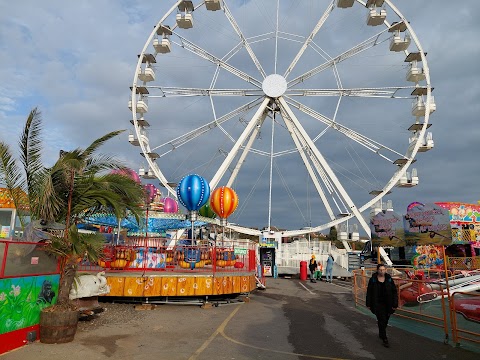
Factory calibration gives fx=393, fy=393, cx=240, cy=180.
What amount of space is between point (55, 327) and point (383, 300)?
606 cm

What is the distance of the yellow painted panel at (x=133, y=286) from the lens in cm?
Result: 1095

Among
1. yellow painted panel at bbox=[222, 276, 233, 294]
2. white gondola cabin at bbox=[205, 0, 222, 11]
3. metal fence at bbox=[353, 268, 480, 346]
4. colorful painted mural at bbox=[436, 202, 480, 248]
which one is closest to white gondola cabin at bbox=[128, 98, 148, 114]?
white gondola cabin at bbox=[205, 0, 222, 11]

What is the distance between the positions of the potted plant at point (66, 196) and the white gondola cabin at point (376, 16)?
63.4ft

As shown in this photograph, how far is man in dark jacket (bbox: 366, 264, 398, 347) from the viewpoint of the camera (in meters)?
7.42

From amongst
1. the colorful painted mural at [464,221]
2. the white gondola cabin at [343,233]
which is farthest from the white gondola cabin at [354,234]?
the colorful painted mural at [464,221]

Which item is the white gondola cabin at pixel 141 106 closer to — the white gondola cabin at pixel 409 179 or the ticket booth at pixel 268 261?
the ticket booth at pixel 268 261

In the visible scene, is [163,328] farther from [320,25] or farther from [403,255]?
[403,255]

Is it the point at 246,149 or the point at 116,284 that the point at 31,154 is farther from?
the point at 246,149

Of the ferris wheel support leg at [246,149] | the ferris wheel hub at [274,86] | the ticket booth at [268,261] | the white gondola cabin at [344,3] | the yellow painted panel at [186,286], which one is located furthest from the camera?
the ticket booth at [268,261]

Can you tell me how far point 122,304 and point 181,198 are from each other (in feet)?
18.2

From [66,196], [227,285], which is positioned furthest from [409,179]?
[66,196]

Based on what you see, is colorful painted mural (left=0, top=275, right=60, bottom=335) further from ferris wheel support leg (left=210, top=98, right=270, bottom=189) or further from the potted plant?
ferris wheel support leg (left=210, top=98, right=270, bottom=189)

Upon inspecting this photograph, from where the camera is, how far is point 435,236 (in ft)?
78.7

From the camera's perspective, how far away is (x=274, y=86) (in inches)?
967
